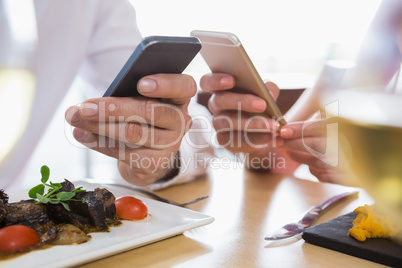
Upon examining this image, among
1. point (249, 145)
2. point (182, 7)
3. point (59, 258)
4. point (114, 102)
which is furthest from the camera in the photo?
point (182, 7)

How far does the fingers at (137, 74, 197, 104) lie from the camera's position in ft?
3.02

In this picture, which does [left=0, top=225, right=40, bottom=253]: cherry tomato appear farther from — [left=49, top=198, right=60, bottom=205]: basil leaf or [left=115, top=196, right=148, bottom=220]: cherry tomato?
[left=115, top=196, right=148, bottom=220]: cherry tomato

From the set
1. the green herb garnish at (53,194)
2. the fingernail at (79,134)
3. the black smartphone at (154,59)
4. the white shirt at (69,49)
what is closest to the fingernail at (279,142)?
the white shirt at (69,49)

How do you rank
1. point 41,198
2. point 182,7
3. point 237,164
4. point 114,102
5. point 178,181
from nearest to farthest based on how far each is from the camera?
point 41,198 → point 114,102 → point 178,181 → point 237,164 → point 182,7

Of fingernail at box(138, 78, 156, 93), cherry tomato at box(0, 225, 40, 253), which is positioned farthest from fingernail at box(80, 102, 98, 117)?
cherry tomato at box(0, 225, 40, 253)

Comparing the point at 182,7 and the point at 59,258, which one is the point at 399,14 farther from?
the point at 182,7

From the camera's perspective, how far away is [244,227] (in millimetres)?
851

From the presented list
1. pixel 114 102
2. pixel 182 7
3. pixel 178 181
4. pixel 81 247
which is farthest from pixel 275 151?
pixel 182 7

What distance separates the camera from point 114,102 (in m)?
0.94

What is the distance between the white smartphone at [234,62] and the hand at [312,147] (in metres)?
0.05

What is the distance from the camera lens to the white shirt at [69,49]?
5.28 ft

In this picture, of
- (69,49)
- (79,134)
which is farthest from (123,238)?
(69,49)

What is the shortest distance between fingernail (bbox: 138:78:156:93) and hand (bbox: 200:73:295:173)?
1.14 feet

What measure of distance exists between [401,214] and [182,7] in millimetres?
5470
